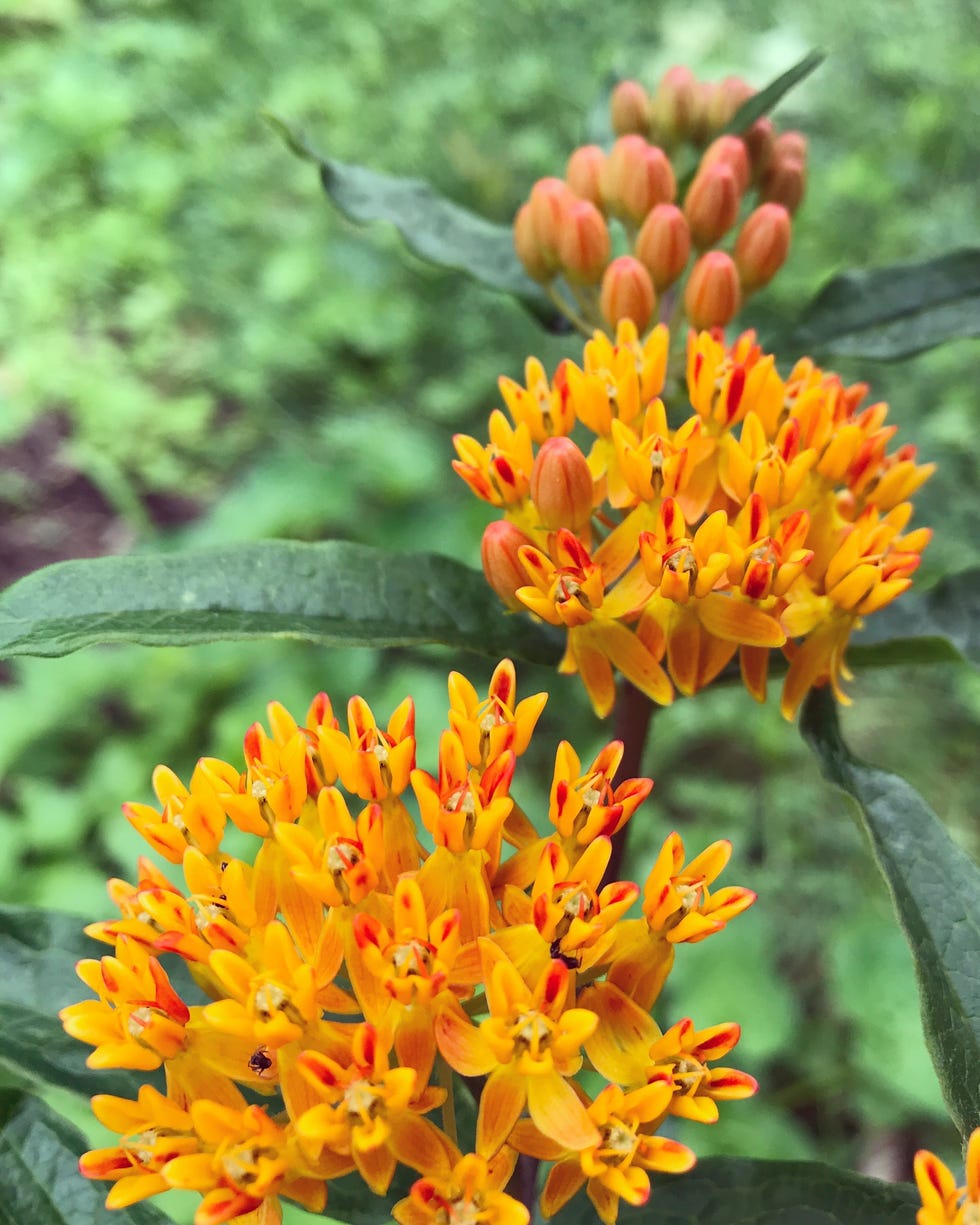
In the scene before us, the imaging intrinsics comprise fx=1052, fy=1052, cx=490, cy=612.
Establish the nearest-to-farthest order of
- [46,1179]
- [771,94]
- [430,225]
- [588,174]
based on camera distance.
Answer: [46,1179], [771,94], [588,174], [430,225]

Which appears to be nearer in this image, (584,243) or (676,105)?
(584,243)

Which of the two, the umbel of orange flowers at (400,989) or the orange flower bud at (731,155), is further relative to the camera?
the orange flower bud at (731,155)

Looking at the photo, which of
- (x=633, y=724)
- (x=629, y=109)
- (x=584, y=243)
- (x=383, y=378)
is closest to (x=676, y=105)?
(x=629, y=109)

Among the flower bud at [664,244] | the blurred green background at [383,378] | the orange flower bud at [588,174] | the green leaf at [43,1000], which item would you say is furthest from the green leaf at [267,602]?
the blurred green background at [383,378]

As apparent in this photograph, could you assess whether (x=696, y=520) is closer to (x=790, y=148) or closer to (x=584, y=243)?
(x=584, y=243)

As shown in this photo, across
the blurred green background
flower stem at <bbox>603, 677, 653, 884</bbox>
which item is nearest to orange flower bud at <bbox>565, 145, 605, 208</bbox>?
flower stem at <bbox>603, 677, 653, 884</bbox>

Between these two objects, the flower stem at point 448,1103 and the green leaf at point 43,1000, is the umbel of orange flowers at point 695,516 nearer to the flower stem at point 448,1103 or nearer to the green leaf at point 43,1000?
the flower stem at point 448,1103
